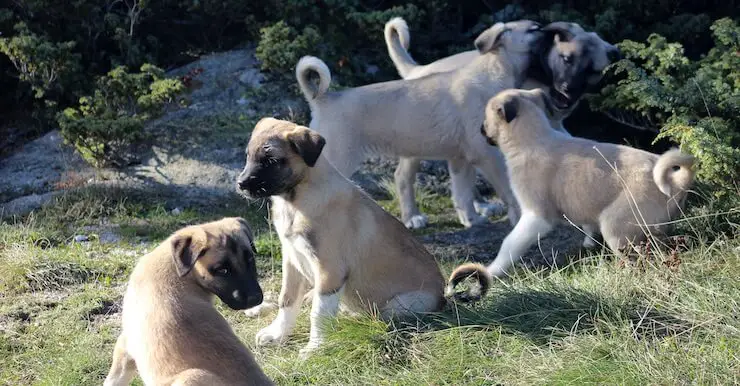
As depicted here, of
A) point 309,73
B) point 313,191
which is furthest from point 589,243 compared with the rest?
point 313,191

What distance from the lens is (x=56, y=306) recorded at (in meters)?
7.32

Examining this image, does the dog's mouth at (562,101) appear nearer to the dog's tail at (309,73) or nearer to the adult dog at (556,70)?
the adult dog at (556,70)

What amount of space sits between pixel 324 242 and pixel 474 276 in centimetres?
106

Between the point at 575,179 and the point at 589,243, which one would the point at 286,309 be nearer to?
the point at 575,179

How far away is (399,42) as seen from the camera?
31.2 ft

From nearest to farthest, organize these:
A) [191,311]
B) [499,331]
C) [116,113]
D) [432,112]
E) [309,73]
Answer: [191,311] < [499,331] < [309,73] < [432,112] < [116,113]

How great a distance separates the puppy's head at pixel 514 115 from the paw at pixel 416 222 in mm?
1664

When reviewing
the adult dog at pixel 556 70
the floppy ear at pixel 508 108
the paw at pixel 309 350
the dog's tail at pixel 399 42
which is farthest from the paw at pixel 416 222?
the paw at pixel 309 350

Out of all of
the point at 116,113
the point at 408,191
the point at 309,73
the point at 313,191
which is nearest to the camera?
the point at 313,191

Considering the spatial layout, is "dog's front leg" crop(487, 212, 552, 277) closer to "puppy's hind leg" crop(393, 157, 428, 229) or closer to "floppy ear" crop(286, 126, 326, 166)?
"puppy's hind leg" crop(393, 157, 428, 229)

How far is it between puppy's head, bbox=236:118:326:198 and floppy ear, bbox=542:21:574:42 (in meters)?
3.60

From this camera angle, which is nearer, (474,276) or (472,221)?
(474,276)

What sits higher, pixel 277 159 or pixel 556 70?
Result: pixel 277 159

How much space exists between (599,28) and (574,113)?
1.03 meters
